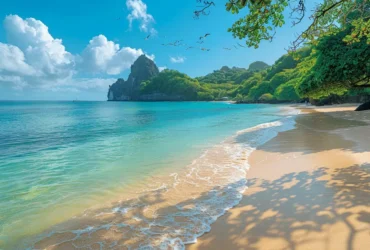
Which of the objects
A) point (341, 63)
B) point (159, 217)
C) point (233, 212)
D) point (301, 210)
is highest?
point (341, 63)

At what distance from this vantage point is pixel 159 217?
5.55 meters

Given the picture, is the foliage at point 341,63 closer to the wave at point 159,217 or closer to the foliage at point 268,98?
the wave at point 159,217

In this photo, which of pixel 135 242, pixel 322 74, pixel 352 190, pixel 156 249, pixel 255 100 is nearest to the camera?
pixel 156 249

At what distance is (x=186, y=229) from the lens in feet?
16.1

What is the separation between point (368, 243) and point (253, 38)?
19.1 feet

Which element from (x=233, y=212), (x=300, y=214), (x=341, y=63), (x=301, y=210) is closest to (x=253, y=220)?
(x=233, y=212)

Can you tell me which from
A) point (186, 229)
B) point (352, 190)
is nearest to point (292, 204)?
point (352, 190)

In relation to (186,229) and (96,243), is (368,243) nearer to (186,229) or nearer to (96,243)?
(186,229)

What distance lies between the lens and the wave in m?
4.64

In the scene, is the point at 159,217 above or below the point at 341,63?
below

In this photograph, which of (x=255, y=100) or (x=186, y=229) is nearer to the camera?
(x=186, y=229)

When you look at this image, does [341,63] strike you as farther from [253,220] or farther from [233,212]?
[253,220]

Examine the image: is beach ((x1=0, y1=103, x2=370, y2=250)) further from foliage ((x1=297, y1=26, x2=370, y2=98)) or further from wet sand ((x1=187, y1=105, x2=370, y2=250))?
foliage ((x1=297, y1=26, x2=370, y2=98))

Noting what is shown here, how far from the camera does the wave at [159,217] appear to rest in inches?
183
